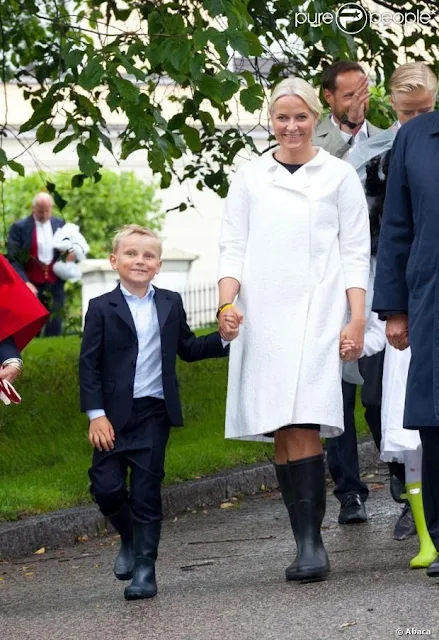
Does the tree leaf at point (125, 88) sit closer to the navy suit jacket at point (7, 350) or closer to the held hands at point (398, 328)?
the navy suit jacket at point (7, 350)

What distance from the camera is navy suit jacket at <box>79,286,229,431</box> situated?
6102 millimetres

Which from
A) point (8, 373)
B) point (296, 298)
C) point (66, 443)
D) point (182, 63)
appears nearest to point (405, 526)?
point (296, 298)

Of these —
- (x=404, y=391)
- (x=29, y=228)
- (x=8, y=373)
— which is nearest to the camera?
(x=8, y=373)

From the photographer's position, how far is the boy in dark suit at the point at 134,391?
6.07 metres

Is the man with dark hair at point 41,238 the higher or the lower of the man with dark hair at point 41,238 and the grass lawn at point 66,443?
the higher

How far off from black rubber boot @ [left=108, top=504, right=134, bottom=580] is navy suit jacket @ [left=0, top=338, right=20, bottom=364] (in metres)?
0.74

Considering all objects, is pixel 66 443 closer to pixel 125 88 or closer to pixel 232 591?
pixel 125 88

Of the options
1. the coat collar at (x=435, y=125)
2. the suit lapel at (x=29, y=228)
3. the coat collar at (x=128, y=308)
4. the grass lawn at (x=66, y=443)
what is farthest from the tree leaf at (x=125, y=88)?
the suit lapel at (x=29, y=228)

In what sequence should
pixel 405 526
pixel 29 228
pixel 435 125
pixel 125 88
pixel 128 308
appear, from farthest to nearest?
pixel 29 228, pixel 125 88, pixel 405 526, pixel 128 308, pixel 435 125

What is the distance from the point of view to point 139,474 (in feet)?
19.9

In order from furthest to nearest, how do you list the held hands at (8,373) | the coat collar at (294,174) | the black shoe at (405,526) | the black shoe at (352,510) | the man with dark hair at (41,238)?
the man with dark hair at (41,238), the black shoe at (352,510), the black shoe at (405,526), the coat collar at (294,174), the held hands at (8,373)

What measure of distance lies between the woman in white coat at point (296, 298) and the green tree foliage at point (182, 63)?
1.19 m

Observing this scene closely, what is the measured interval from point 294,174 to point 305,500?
4.16 ft

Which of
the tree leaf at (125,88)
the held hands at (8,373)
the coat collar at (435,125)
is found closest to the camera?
the coat collar at (435,125)
